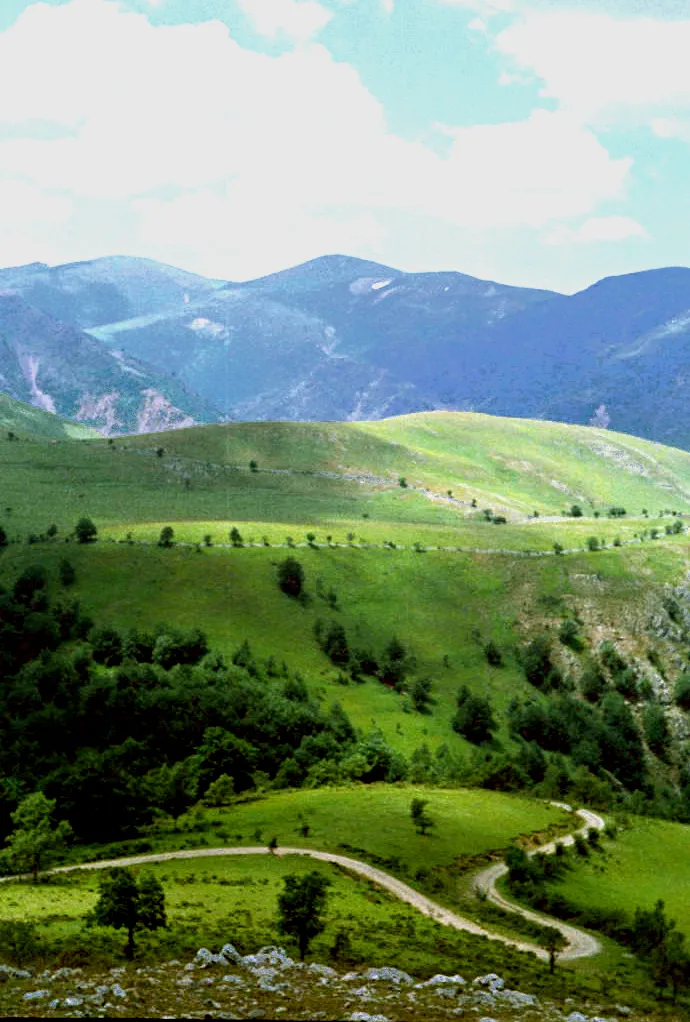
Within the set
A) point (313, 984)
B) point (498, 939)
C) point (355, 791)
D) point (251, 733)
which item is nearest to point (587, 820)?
point (355, 791)

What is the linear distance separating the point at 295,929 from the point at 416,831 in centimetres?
3751

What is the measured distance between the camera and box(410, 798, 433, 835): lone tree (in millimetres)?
83375

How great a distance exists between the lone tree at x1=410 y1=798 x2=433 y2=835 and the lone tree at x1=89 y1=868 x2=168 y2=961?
3937 centimetres

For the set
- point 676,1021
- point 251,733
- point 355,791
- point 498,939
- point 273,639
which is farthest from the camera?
point 273,639

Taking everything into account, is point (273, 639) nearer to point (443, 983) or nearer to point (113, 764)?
point (113, 764)

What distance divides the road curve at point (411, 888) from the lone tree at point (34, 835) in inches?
63.9

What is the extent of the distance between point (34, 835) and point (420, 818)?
32.6m

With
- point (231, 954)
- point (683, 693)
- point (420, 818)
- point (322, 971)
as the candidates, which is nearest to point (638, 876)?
point (420, 818)

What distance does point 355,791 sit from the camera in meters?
99.0

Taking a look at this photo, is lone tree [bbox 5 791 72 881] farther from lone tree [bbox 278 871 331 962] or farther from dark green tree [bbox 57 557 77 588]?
dark green tree [bbox 57 557 77 588]

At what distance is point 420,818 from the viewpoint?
8456cm

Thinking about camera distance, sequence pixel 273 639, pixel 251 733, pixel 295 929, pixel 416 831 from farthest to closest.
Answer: pixel 273 639, pixel 251 733, pixel 416 831, pixel 295 929

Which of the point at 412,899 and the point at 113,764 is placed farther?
the point at 113,764

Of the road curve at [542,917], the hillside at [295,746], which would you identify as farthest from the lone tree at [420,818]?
the road curve at [542,917]
